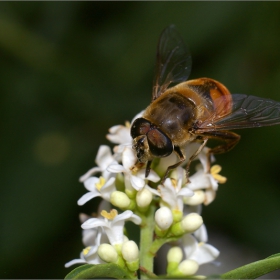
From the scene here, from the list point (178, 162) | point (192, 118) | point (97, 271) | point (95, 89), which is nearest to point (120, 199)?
point (178, 162)

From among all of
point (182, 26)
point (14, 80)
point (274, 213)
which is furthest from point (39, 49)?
point (274, 213)

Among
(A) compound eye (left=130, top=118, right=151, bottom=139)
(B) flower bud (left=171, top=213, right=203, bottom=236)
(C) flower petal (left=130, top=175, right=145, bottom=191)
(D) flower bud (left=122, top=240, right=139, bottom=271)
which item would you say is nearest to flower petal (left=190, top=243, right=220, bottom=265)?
(B) flower bud (left=171, top=213, right=203, bottom=236)

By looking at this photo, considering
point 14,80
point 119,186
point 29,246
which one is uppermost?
point 14,80

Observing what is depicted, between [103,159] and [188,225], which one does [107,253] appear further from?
[103,159]

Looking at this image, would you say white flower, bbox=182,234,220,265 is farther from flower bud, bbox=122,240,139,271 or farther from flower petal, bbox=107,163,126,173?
flower petal, bbox=107,163,126,173

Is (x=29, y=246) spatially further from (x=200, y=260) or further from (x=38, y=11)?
(x=38, y=11)

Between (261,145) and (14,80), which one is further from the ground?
(14,80)
